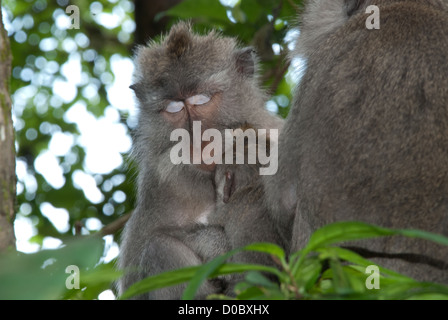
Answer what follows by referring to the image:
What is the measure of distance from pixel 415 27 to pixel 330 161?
0.78 meters

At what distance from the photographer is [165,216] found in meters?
4.37

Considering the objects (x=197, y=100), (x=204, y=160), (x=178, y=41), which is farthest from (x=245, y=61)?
(x=204, y=160)

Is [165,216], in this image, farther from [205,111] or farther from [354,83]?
[354,83]

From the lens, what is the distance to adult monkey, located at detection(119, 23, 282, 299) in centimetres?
426

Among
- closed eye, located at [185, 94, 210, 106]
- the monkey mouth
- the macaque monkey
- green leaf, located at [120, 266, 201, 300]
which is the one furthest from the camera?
closed eye, located at [185, 94, 210, 106]

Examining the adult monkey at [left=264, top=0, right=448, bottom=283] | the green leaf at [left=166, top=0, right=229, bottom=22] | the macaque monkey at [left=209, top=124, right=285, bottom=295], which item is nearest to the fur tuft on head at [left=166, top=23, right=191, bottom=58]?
the green leaf at [left=166, top=0, right=229, bottom=22]

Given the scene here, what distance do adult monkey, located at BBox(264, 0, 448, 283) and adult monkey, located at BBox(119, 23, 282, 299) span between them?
0.80 metres

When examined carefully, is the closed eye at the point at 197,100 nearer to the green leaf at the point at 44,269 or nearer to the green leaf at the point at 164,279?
the green leaf at the point at 164,279

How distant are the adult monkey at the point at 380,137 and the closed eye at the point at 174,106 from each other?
39.9 inches

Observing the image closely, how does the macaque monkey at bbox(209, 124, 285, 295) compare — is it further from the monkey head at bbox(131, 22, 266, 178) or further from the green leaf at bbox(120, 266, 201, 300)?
the green leaf at bbox(120, 266, 201, 300)

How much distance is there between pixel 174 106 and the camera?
14.5 ft

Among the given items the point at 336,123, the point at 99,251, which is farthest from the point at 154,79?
the point at 99,251

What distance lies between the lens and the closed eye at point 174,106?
4414mm

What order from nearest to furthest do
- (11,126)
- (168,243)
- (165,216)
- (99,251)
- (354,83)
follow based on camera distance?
(99,251), (11,126), (354,83), (168,243), (165,216)
